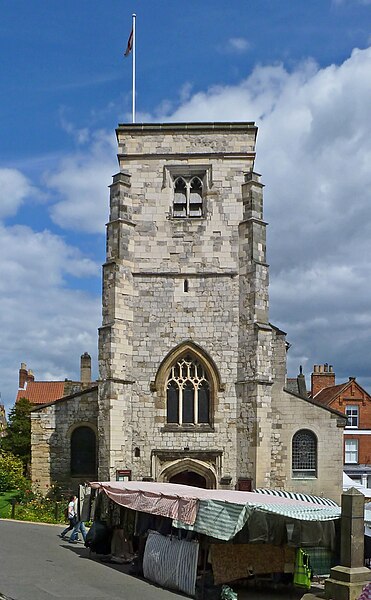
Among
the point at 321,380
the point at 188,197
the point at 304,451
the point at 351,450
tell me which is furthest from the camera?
the point at 321,380

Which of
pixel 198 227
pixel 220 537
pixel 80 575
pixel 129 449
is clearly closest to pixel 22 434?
pixel 129 449

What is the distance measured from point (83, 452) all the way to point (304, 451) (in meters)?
8.87

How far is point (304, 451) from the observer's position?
29.0 metres

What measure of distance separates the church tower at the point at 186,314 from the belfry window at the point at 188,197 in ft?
0.15

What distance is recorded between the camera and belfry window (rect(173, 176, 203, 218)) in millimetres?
29344

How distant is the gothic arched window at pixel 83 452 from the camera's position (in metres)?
29.9

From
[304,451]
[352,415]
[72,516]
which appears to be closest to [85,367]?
[352,415]

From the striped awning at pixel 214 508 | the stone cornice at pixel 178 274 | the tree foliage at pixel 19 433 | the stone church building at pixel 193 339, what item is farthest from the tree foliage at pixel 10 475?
the striped awning at pixel 214 508

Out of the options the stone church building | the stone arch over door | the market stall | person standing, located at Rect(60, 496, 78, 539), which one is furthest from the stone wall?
the market stall

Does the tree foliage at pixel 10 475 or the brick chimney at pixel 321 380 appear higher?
the brick chimney at pixel 321 380

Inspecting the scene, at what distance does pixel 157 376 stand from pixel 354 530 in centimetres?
1455

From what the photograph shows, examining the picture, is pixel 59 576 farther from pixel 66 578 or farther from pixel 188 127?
pixel 188 127

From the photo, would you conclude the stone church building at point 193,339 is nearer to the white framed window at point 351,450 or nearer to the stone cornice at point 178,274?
the stone cornice at point 178,274

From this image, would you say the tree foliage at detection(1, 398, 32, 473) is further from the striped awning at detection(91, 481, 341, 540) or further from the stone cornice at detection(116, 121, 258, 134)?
the striped awning at detection(91, 481, 341, 540)
